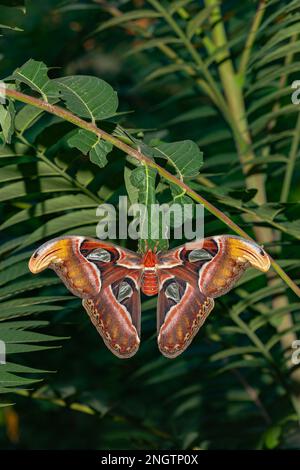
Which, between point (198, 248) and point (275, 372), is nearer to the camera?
point (198, 248)

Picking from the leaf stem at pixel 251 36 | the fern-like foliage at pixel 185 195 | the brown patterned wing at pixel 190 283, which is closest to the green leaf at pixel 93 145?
the fern-like foliage at pixel 185 195

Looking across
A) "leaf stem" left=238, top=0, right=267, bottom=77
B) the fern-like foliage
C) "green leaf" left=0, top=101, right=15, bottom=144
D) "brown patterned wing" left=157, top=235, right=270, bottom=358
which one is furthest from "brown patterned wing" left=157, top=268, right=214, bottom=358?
"leaf stem" left=238, top=0, right=267, bottom=77

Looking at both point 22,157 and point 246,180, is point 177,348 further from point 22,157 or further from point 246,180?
point 246,180

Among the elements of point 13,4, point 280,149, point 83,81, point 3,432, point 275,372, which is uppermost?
point 13,4

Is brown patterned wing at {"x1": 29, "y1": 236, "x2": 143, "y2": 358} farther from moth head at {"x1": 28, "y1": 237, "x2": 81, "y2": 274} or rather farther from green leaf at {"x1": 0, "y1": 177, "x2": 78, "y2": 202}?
green leaf at {"x1": 0, "y1": 177, "x2": 78, "y2": 202}

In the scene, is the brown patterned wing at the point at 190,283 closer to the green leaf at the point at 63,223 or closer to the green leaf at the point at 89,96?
the green leaf at the point at 89,96
